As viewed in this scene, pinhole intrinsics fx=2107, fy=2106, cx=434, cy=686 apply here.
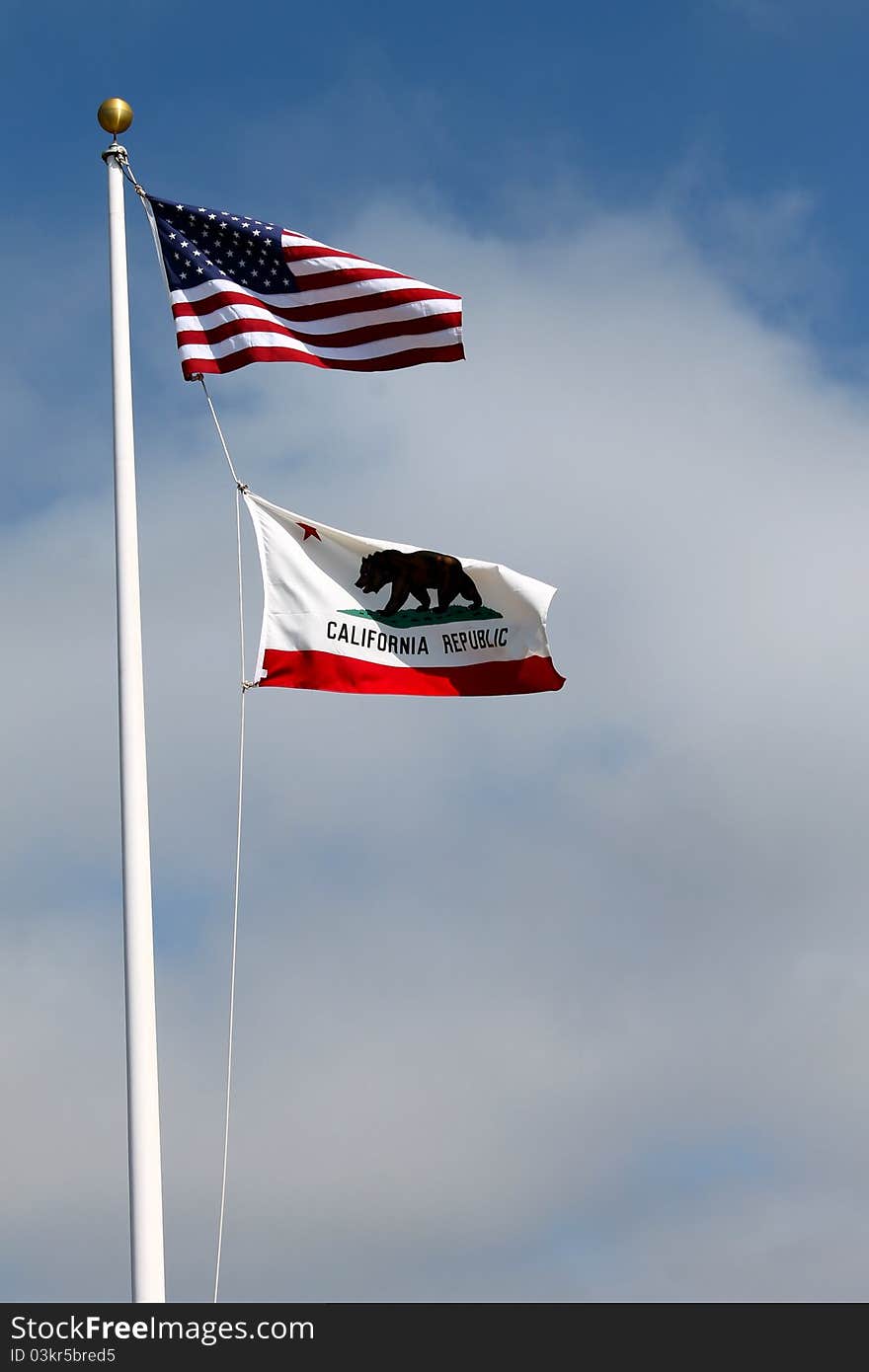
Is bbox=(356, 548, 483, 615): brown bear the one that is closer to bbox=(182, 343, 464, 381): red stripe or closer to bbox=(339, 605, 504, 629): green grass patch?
bbox=(339, 605, 504, 629): green grass patch

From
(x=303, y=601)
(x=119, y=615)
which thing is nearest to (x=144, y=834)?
(x=119, y=615)

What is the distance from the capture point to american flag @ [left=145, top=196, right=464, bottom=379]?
23906 millimetres

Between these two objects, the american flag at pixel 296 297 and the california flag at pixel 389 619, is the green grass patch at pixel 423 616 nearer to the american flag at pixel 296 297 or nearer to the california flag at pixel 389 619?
the california flag at pixel 389 619

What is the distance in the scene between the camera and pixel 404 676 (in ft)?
81.6

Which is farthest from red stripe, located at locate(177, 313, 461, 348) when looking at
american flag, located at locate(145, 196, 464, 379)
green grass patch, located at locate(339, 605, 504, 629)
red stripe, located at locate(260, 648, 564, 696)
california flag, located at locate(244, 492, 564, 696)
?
red stripe, located at locate(260, 648, 564, 696)

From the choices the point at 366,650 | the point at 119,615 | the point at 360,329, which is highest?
the point at 360,329

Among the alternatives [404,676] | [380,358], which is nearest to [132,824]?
[404,676]

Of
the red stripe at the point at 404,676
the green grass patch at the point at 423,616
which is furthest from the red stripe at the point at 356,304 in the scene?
the red stripe at the point at 404,676

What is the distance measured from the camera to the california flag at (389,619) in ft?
78.6

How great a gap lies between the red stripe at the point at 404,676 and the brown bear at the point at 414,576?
2.48 feet

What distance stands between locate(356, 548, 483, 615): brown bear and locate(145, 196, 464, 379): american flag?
7.36 ft

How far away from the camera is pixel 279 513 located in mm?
24156
